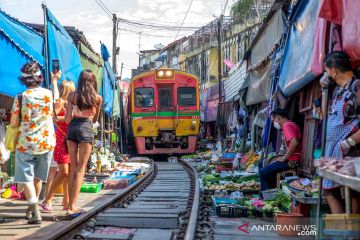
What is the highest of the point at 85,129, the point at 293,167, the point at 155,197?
the point at 85,129

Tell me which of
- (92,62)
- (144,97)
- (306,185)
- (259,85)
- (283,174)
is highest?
(92,62)

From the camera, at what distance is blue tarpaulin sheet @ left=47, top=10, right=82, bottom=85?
746 cm

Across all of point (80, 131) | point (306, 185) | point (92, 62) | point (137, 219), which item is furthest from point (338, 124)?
point (92, 62)

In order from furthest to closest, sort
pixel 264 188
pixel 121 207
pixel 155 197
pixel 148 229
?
pixel 155 197 < pixel 264 188 < pixel 121 207 < pixel 148 229

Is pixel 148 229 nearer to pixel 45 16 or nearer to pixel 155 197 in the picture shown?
pixel 155 197

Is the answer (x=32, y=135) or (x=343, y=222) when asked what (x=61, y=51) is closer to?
(x=32, y=135)

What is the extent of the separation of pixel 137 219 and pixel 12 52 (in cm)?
252

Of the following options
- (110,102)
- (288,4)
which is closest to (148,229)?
(288,4)

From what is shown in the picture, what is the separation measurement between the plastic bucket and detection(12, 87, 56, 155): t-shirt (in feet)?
8.39

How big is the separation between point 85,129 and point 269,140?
4.13 meters

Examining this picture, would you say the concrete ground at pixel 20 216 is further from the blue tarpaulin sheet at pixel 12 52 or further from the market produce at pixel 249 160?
the market produce at pixel 249 160

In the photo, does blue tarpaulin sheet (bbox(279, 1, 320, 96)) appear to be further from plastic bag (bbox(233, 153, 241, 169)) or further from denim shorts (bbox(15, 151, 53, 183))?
plastic bag (bbox(233, 153, 241, 169))

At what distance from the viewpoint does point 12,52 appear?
19.7 ft

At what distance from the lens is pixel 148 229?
5.23m
